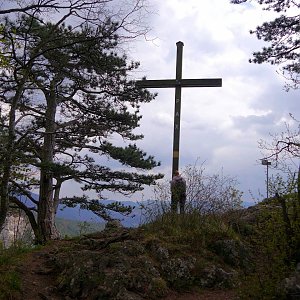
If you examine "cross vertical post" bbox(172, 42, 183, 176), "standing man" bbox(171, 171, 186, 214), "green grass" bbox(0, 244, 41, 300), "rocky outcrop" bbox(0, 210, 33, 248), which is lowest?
"green grass" bbox(0, 244, 41, 300)

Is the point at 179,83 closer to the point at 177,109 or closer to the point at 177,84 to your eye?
the point at 177,84

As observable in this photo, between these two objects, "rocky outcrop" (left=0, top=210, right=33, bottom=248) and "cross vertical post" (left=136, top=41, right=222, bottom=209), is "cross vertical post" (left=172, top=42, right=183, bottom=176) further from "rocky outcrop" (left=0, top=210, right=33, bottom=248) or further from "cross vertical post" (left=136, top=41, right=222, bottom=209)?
"rocky outcrop" (left=0, top=210, right=33, bottom=248)

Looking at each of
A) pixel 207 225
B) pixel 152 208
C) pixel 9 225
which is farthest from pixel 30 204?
pixel 207 225

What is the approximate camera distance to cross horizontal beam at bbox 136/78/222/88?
11.2 m

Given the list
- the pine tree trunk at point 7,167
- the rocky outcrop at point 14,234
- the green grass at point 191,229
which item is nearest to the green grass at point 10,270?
the rocky outcrop at point 14,234

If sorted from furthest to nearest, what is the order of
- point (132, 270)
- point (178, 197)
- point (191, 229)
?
point (178, 197)
point (191, 229)
point (132, 270)

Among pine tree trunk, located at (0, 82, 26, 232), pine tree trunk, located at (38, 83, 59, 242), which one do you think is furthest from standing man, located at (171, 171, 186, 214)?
pine tree trunk, located at (38, 83, 59, 242)

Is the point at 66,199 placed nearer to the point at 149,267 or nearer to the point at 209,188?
the point at 209,188

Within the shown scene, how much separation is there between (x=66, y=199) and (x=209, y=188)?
27.9 ft

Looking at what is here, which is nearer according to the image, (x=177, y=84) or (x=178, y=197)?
(x=178, y=197)

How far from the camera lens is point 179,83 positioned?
11.5 metres

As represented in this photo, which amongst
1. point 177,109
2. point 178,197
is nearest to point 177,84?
point 177,109

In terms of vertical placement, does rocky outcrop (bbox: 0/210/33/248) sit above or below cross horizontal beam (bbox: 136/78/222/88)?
below

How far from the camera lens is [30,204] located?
49.5 feet
